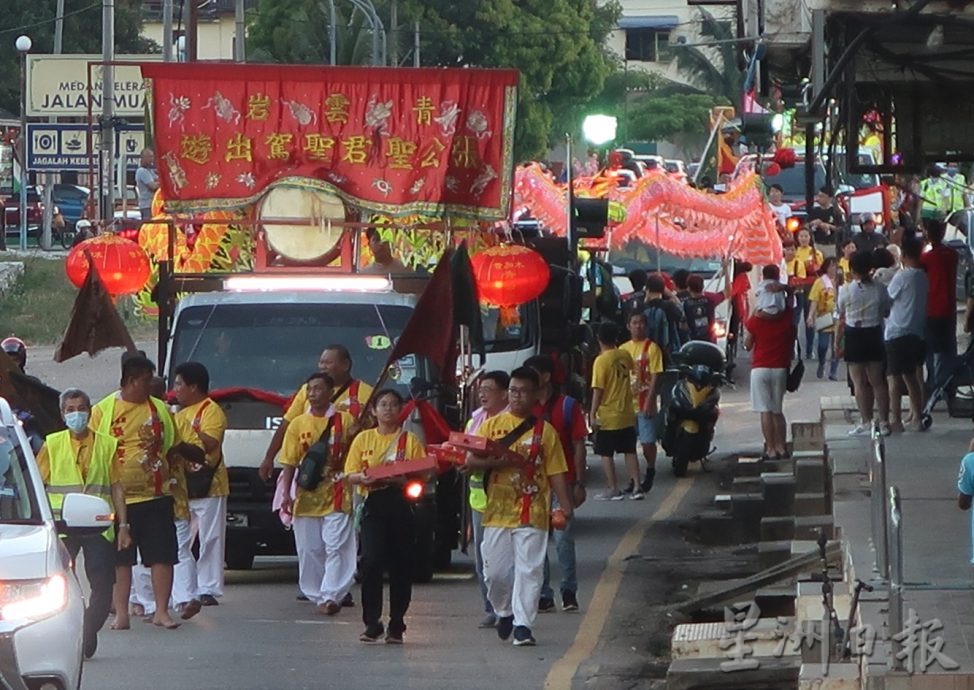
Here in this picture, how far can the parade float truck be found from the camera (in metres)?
15.3

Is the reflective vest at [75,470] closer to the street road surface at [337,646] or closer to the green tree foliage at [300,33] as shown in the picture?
the street road surface at [337,646]

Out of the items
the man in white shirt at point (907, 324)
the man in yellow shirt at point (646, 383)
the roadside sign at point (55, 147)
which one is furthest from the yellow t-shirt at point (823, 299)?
the man in white shirt at point (907, 324)

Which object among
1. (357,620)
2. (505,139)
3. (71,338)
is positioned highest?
(505,139)

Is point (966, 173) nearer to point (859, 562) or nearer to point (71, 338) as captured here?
point (71, 338)

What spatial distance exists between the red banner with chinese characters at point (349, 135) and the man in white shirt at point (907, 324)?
3860mm

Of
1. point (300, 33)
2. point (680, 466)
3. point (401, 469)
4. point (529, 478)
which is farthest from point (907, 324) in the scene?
point (300, 33)

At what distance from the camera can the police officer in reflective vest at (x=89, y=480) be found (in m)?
11.7

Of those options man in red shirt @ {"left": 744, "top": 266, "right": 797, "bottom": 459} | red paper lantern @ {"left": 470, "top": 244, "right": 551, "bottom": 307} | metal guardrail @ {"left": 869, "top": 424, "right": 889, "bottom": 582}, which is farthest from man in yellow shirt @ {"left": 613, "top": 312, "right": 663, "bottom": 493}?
metal guardrail @ {"left": 869, "top": 424, "right": 889, "bottom": 582}

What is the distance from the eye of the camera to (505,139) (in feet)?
52.4

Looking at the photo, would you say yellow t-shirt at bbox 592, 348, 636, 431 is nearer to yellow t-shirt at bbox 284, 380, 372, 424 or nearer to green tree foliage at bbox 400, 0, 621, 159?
yellow t-shirt at bbox 284, 380, 372, 424

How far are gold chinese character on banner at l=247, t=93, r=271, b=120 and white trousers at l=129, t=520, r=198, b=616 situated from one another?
148 inches

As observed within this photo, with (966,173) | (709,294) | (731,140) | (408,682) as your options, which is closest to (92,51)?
(731,140)

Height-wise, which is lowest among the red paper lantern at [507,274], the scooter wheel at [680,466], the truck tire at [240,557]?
the scooter wheel at [680,466]

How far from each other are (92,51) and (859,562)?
2263 inches
